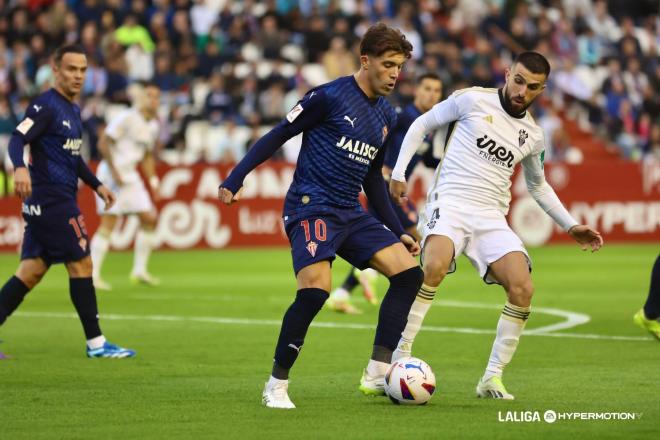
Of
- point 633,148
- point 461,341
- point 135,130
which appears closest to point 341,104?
point 461,341

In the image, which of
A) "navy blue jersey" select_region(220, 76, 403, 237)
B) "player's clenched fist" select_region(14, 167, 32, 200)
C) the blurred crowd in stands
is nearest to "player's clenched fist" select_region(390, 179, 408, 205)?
"navy blue jersey" select_region(220, 76, 403, 237)

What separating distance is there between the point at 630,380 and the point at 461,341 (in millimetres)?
2739

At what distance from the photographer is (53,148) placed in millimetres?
10500

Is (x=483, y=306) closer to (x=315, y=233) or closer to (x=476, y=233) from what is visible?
(x=476, y=233)

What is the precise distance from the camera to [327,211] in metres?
8.03

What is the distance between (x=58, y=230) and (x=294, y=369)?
239 cm

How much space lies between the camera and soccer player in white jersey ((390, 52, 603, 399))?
8.47m

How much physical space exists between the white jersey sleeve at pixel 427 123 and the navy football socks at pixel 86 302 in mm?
3332

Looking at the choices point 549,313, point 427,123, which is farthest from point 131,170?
point 427,123

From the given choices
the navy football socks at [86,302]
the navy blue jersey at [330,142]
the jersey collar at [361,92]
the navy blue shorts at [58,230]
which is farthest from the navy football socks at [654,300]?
the navy blue shorts at [58,230]

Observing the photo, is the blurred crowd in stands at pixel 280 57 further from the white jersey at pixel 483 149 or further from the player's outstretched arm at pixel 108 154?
the white jersey at pixel 483 149

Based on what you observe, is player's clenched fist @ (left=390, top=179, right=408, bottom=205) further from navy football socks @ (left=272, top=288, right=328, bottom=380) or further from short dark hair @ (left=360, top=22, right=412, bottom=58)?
navy football socks @ (left=272, top=288, right=328, bottom=380)

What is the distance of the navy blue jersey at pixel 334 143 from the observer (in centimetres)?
803

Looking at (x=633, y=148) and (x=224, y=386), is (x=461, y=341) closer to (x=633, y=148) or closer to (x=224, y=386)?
(x=224, y=386)
